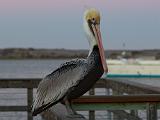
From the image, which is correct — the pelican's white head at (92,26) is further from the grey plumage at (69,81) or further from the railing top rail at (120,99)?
the railing top rail at (120,99)

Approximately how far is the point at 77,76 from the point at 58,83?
24 cm

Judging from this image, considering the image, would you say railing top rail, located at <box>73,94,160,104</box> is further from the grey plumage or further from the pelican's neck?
the pelican's neck

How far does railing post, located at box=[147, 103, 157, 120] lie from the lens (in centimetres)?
562

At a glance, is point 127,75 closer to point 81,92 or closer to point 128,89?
point 128,89

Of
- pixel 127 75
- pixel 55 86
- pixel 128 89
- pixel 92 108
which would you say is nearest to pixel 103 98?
pixel 92 108

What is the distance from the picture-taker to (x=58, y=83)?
5.46 m

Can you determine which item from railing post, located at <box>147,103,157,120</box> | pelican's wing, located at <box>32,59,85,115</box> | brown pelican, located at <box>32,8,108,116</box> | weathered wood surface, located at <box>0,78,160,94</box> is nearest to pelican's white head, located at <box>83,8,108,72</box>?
→ brown pelican, located at <box>32,8,108,116</box>

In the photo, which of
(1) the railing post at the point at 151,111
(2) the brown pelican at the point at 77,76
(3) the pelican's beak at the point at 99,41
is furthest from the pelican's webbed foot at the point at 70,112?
(1) the railing post at the point at 151,111

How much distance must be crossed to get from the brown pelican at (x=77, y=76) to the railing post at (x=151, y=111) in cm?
67

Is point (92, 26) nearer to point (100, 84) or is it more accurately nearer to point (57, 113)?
point (57, 113)

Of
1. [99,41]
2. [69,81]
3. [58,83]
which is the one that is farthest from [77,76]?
[99,41]

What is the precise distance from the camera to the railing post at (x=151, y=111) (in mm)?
5621

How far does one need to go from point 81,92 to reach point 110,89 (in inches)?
194

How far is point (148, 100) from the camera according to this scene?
5645 millimetres
